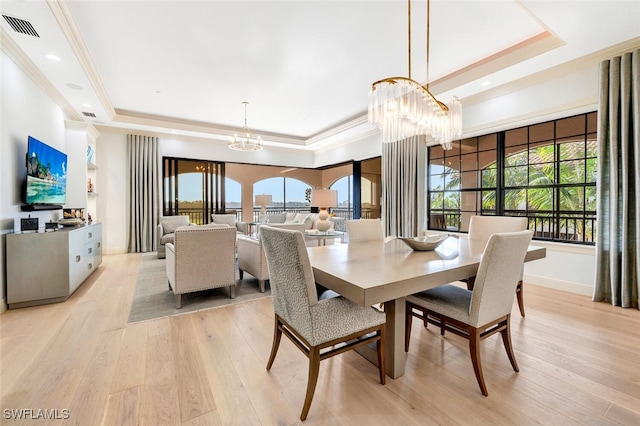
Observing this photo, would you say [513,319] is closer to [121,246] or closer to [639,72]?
[639,72]

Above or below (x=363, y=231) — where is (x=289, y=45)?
above

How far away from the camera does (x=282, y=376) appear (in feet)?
5.73

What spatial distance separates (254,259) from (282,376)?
6.14 feet

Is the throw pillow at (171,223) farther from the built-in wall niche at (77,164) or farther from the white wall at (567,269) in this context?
the white wall at (567,269)

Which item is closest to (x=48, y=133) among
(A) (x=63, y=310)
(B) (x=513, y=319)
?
(A) (x=63, y=310)

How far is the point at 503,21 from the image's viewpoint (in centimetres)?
261

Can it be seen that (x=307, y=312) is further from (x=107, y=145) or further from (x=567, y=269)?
(x=107, y=145)

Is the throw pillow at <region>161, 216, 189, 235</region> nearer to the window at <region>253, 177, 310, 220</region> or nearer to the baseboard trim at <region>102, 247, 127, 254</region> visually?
the baseboard trim at <region>102, 247, 127, 254</region>

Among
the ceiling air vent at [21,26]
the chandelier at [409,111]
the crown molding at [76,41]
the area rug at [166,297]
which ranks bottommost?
the area rug at [166,297]

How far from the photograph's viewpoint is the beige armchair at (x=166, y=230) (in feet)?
17.4

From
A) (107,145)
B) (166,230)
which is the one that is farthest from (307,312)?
(107,145)

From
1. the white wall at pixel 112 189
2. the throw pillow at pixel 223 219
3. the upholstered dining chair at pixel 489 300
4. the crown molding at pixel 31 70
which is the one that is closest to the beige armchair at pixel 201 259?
the upholstered dining chair at pixel 489 300

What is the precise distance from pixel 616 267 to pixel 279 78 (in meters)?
4.45

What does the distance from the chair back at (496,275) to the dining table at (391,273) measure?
0.15 metres
